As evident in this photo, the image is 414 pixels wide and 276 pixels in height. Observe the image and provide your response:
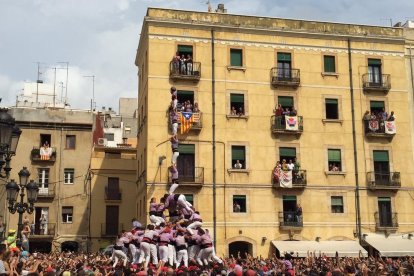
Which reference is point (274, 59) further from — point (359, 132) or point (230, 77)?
point (359, 132)

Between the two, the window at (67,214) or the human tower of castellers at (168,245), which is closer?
the human tower of castellers at (168,245)

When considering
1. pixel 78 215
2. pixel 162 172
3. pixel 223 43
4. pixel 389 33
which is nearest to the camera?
pixel 162 172

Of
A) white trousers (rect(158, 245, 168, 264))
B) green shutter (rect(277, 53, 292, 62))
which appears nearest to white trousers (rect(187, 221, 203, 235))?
white trousers (rect(158, 245, 168, 264))

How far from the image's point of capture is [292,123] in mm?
36812

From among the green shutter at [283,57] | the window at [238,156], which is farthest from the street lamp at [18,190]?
the green shutter at [283,57]

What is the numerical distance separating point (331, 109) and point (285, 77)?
3829 millimetres

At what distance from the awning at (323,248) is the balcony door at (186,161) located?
661 cm

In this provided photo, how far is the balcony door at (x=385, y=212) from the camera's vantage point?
37188 millimetres

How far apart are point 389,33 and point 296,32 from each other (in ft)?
22.6

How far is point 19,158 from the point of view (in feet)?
158

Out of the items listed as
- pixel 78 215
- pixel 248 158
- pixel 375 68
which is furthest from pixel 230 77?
pixel 78 215

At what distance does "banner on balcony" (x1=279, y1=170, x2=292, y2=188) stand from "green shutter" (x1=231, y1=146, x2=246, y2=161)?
2.67 metres

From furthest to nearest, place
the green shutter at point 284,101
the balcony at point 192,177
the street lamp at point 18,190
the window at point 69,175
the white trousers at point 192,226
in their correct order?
the window at point 69,175 → the green shutter at point 284,101 → the balcony at point 192,177 → the white trousers at point 192,226 → the street lamp at point 18,190

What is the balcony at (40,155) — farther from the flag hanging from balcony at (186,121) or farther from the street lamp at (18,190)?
the street lamp at (18,190)
